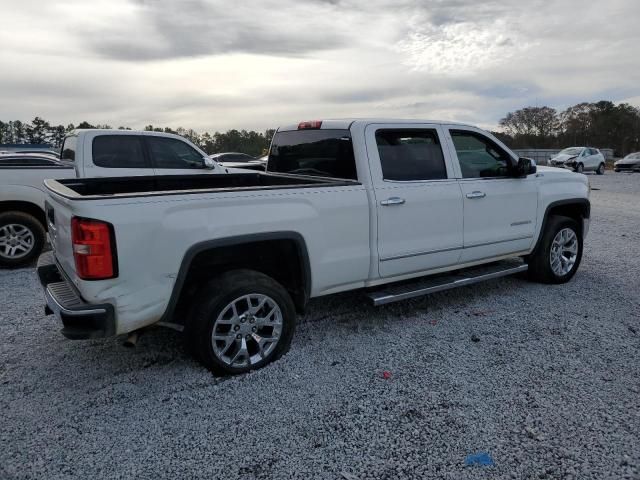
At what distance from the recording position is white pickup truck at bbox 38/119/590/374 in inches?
116

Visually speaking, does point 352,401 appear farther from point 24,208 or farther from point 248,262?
point 24,208

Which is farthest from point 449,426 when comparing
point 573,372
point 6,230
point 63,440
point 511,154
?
point 6,230

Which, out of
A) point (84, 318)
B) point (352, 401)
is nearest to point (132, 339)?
point (84, 318)

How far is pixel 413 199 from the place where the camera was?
13.6 ft

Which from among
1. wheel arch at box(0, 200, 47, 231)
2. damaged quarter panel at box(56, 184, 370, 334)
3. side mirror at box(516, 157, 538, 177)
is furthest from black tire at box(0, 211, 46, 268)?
side mirror at box(516, 157, 538, 177)

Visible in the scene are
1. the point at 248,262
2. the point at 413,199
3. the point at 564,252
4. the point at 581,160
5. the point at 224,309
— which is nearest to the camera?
the point at 224,309

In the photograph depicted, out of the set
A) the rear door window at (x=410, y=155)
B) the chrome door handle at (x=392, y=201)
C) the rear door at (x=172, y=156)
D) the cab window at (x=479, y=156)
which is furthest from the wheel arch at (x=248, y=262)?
the rear door at (x=172, y=156)

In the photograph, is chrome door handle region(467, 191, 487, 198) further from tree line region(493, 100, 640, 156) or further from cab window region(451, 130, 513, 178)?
tree line region(493, 100, 640, 156)

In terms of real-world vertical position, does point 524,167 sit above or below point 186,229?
above

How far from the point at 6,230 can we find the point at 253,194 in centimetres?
483

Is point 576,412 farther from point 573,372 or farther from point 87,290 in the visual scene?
point 87,290

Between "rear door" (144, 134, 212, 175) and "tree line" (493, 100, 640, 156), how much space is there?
47362 mm

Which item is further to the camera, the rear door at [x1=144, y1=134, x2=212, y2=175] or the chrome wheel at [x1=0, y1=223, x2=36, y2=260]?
the rear door at [x1=144, y1=134, x2=212, y2=175]

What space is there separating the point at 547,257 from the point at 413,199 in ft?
7.18
